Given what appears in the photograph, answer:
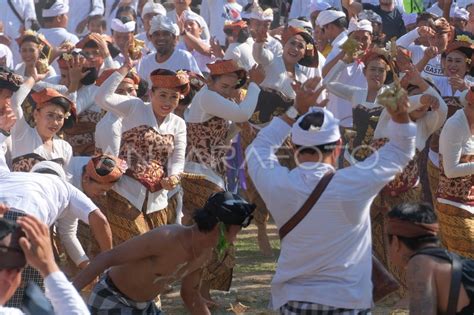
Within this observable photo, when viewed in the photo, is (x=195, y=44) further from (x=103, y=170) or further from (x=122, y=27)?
(x=103, y=170)

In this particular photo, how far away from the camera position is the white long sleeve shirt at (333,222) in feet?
19.2

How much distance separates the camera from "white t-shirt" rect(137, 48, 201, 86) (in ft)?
38.7

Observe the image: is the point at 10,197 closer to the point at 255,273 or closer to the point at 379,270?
the point at 379,270

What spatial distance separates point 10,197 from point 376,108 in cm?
396

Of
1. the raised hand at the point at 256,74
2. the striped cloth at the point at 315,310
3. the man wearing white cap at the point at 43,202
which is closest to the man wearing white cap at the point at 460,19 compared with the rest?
the raised hand at the point at 256,74

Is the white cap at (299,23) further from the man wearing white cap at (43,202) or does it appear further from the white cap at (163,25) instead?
the man wearing white cap at (43,202)

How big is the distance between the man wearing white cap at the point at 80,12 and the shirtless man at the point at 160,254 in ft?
28.3

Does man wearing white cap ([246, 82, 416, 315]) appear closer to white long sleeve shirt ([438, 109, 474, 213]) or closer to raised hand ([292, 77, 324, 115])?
raised hand ([292, 77, 324, 115])

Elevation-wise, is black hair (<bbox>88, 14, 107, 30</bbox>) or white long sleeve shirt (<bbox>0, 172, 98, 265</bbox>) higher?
white long sleeve shirt (<bbox>0, 172, 98, 265</bbox>)

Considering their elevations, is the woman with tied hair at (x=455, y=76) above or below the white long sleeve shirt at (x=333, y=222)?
below

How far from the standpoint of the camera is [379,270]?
6.31 metres

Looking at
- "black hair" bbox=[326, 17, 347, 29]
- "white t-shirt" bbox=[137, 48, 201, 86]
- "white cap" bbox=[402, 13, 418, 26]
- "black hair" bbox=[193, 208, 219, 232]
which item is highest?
"black hair" bbox=[193, 208, 219, 232]

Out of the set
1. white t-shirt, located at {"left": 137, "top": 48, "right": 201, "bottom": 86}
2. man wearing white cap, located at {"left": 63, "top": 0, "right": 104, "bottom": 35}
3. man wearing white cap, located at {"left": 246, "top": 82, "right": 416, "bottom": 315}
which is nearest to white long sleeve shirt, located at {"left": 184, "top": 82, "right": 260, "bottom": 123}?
white t-shirt, located at {"left": 137, "top": 48, "right": 201, "bottom": 86}

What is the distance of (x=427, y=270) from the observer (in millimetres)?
5426
